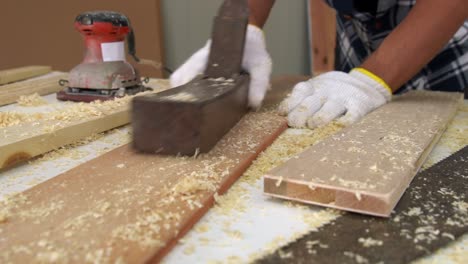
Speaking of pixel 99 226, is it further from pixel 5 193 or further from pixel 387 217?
pixel 387 217

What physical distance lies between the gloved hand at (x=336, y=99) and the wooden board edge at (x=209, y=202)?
15 centimetres

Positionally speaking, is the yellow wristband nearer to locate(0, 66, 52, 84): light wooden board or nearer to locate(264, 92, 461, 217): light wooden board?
locate(264, 92, 461, 217): light wooden board

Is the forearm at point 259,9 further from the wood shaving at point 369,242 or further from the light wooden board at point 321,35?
the light wooden board at point 321,35

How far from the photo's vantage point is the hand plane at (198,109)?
35.8 inches

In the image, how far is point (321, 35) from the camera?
9.69 feet

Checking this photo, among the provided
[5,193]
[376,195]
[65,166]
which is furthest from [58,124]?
[376,195]

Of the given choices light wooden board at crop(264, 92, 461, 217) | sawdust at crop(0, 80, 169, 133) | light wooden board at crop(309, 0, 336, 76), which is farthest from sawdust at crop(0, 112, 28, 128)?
light wooden board at crop(309, 0, 336, 76)

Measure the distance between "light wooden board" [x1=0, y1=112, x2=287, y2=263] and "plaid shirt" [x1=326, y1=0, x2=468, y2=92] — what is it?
89cm

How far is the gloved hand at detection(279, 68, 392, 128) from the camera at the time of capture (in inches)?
49.4

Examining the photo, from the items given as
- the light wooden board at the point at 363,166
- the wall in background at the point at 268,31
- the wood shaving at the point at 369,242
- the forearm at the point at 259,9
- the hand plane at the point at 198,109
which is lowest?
the wall in background at the point at 268,31

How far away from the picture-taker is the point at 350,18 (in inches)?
70.5

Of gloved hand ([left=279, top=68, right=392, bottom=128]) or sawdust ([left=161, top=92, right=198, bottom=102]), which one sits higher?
sawdust ([left=161, top=92, right=198, bottom=102])

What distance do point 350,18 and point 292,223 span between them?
126 cm

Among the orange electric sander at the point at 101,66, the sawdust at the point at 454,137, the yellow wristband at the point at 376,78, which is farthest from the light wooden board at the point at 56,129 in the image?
the sawdust at the point at 454,137
